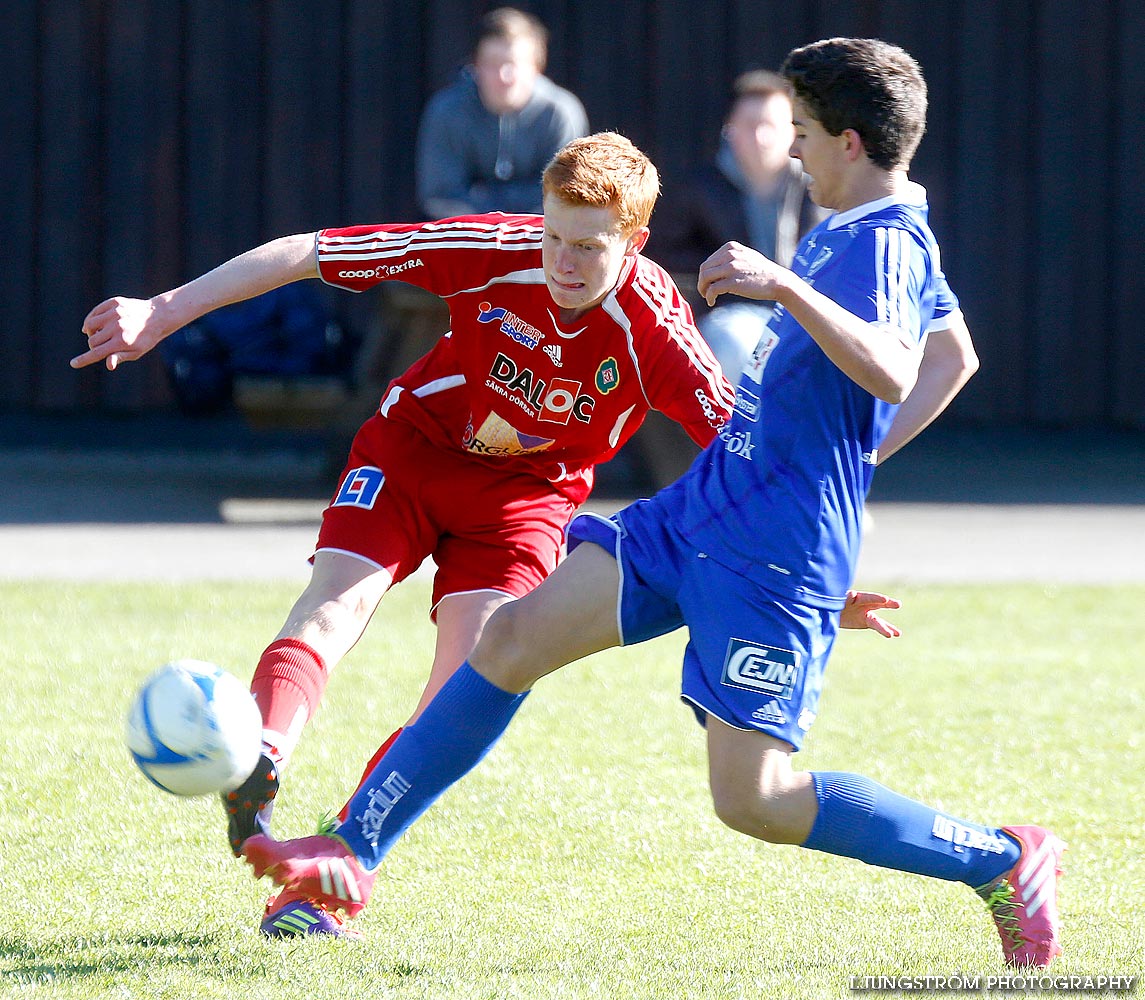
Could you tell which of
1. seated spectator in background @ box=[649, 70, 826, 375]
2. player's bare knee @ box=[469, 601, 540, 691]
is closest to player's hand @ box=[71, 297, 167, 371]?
player's bare knee @ box=[469, 601, 540, 691]

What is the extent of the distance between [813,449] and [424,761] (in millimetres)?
916

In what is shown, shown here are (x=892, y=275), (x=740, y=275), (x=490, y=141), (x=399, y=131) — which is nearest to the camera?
(x=740, y=275)

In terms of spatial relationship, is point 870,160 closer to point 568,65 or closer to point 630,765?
point 630,765

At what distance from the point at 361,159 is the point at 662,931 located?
29.2 ft

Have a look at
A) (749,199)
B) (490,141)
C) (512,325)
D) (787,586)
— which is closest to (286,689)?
(512,325)

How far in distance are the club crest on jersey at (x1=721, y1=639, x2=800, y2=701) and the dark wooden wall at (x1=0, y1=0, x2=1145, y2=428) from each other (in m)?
8.91

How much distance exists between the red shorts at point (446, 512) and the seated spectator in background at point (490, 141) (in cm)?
419

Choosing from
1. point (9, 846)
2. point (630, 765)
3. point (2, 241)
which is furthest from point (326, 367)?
point (9, 846)

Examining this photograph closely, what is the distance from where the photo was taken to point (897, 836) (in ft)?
9.93

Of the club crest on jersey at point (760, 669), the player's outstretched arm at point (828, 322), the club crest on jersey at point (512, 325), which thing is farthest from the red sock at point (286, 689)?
the player's outstretched arm at point (828, 322)

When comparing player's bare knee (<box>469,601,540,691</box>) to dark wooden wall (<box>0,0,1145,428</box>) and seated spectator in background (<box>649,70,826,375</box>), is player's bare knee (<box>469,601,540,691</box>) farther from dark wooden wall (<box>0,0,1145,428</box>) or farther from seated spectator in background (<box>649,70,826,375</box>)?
dark wooden wall (<box>0,0,1145,428</box>)

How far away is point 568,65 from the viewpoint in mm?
11555

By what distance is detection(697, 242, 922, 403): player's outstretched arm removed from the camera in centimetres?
263

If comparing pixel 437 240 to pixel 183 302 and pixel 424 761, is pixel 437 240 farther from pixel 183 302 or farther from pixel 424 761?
pixel 424 761
